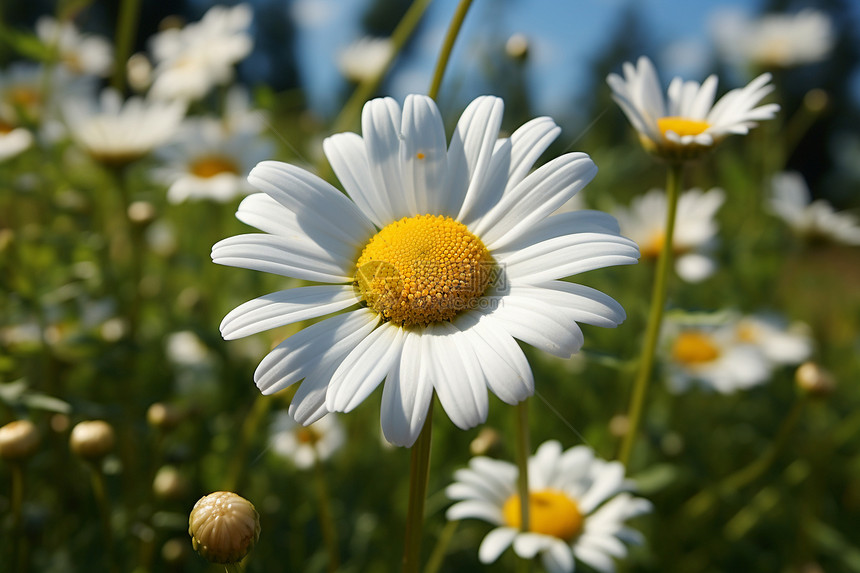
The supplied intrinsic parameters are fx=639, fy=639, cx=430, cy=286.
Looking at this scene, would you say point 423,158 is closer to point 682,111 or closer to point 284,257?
point 284,257

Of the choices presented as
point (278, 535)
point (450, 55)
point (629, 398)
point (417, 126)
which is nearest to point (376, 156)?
point (417, 126)

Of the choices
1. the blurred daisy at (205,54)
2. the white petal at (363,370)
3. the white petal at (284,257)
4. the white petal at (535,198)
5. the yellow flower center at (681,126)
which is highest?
the blurred daisy at (205,54)

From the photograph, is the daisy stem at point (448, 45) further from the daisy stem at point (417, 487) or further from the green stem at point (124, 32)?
the green stem at point (124, 32)

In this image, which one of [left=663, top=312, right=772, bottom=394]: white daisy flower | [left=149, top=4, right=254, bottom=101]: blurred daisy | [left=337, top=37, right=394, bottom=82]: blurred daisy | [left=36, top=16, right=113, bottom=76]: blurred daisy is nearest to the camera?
[left=663, top=312, right=772, bottom=394]: white daisy flower

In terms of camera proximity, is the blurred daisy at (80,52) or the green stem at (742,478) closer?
the green stem at (742,478)

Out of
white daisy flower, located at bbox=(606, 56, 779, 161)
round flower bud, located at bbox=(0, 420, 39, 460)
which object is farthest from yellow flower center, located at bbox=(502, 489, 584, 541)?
round flower bud, located at bbox=(0, 420, 39, 460)

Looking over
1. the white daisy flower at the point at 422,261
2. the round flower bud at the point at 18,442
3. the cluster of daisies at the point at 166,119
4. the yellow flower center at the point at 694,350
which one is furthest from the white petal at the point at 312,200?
the yellow flower center at the point at 694,350

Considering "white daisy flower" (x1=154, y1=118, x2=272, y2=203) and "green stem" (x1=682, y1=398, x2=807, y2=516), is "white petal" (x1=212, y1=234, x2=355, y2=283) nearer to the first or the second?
"green stem" (x1=682, y1=398, x2=807, y2=516)
